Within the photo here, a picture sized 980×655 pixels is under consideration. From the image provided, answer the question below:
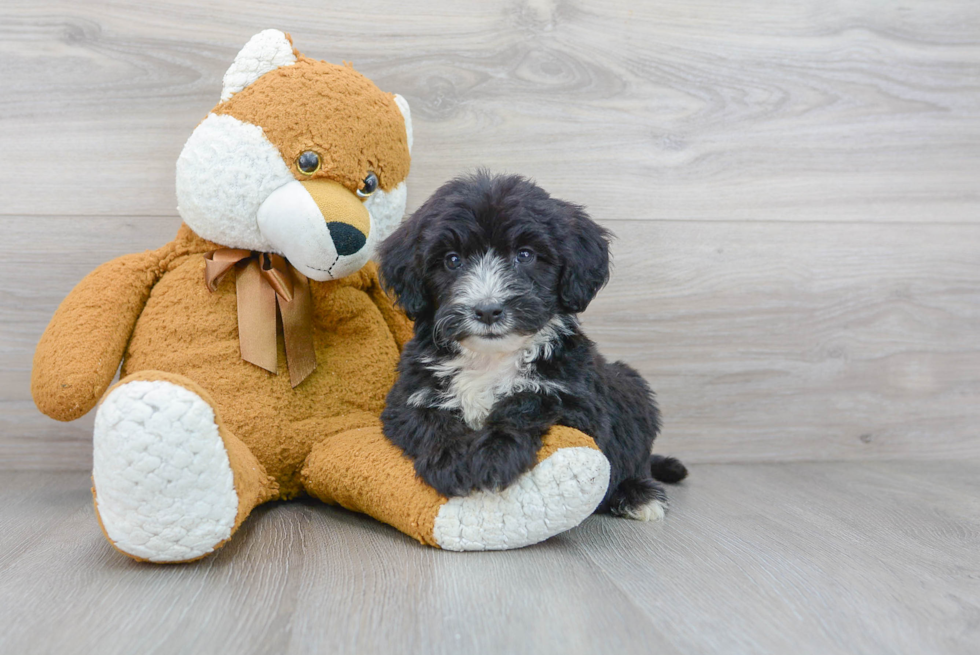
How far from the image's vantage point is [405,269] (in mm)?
1515

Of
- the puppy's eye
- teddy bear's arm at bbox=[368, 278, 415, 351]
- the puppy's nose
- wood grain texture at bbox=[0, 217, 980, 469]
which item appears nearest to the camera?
the puppy's nose

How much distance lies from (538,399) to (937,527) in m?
1.00

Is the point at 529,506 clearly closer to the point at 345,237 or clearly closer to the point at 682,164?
the point at 345,237

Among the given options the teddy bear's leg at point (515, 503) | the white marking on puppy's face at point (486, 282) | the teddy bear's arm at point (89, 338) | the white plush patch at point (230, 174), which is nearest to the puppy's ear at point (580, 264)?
the white marking on puppy's face at point (486, 282)

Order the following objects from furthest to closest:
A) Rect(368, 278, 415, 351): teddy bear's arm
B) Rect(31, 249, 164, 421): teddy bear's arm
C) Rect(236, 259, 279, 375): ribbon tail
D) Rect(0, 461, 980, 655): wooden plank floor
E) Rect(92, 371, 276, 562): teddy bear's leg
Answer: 1. Rect(368, 278, 415, 351): teddy bear's arm
2. Rect(236, 259, 279, 375): ribbon tail
3. Rect(31, 249, 164, 421): teddy bear's arm
4. Rect(92, 371, 276, 562): teddy bear's leg
5. Rect(0, 461, 980, 655): wooden plank floor

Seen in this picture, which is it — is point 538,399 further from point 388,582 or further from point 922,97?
point 922,97

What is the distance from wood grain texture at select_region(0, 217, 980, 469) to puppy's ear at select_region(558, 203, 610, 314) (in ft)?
2.47

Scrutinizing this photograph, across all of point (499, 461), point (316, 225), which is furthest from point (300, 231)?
point (499, 461)

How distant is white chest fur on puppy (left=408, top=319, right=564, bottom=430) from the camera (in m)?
1.54

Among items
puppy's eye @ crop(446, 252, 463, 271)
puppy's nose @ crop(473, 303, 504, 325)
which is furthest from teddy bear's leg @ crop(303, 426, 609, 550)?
puppy's eye @ crop(446, 252, 463, 271)

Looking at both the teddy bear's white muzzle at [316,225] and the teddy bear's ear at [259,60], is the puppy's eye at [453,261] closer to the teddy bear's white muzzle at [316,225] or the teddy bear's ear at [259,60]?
the teddy bear's white muzzle at [316,225]

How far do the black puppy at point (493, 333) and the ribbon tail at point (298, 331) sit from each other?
8.9 inches

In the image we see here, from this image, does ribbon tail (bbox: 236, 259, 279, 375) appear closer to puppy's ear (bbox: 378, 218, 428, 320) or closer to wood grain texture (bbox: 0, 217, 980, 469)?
puppy's ear (bbox: 378, 218, 428, 320)

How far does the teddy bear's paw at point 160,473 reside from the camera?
1.22 m
